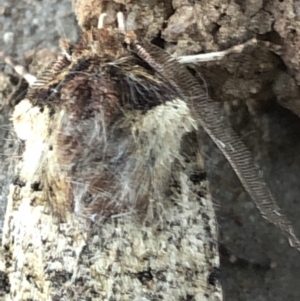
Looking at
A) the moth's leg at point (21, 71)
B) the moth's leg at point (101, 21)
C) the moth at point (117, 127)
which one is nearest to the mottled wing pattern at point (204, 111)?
the moth at point (117, 127)

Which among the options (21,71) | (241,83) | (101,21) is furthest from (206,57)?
(21,71)

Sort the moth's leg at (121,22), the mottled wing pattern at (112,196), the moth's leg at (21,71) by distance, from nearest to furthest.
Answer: the mottled wing pattern at (112,196)
the moth's leg at (121,22)
the moth's leg at (21,71)

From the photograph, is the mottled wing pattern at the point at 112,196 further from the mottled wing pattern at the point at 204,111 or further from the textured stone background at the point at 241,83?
the textured stone background at the point at 241,83

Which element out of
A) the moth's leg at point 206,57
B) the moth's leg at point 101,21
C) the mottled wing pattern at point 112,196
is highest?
the moth's leg at point 101,21

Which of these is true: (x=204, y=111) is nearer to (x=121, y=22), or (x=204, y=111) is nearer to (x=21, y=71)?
(x=121, y=22)

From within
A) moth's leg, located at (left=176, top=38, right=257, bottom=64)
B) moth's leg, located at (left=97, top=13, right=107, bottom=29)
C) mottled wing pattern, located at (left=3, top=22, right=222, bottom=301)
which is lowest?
mottled wing pattern, located at (left=3, top=22, right=222, bottom=301)

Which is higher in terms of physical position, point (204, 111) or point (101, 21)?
point (101, 21)

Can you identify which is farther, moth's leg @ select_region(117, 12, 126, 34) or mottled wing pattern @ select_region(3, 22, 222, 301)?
moth's leg @ select_region(117, 12, 126, 34)

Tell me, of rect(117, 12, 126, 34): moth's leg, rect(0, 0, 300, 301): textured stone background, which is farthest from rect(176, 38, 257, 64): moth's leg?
rect(117, 12, 126, 34): moth's leg

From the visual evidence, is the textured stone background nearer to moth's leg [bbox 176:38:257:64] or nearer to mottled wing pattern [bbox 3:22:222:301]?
moth's leg [bbox 176:38:257:64]
